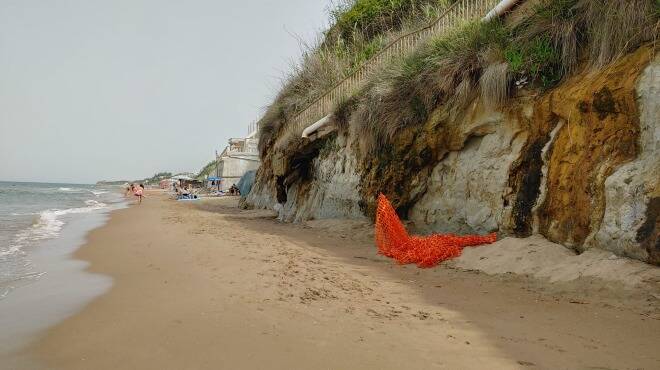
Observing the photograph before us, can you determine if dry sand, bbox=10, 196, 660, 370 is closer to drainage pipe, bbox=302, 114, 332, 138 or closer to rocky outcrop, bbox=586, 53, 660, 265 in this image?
rocky outcrop, bbox=586, 53, 660, 265

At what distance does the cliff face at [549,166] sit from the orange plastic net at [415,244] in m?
0.43

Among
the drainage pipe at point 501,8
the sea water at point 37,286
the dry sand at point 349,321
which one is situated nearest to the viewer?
the dry sand at point 349,321

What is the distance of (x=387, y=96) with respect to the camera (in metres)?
8.05

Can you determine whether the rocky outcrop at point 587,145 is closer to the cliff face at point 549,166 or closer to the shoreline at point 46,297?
the cliff face at point 549,166

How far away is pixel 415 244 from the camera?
607cm

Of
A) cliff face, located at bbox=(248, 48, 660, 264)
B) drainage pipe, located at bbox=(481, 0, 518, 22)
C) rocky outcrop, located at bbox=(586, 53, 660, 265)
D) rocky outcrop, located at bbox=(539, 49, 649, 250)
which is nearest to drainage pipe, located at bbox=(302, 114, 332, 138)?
cliff face, located at bbox=(248, 48, 660, 264)

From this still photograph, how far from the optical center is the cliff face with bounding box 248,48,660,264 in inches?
151

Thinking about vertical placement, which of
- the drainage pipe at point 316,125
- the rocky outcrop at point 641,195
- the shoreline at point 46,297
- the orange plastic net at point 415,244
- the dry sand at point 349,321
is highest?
the drainage pipe at point 316,125

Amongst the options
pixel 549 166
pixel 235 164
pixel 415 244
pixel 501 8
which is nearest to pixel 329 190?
pixel 415 244

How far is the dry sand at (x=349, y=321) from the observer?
8.32 feet

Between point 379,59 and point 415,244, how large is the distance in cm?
585

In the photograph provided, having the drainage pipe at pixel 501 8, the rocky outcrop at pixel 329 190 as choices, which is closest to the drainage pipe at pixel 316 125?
the rocky outcrop at pixel 329 190

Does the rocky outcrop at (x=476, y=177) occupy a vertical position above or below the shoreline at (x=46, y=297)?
above

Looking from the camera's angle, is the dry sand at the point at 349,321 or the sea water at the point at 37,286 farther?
the sea water at the point at 37,286
